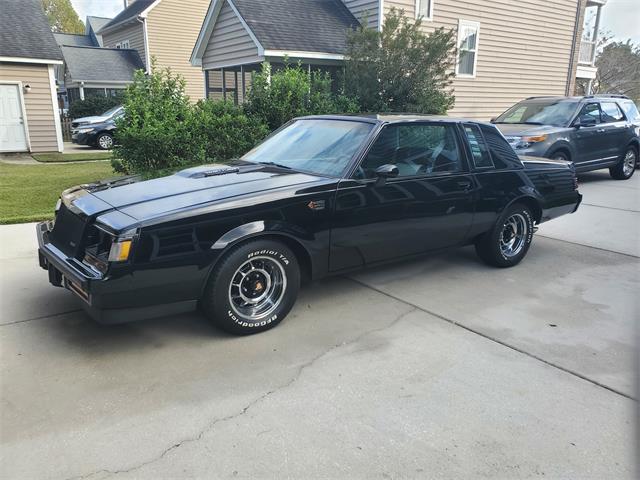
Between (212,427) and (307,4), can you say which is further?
(307,4)

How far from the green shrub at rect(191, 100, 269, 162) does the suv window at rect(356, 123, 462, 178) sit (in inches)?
180

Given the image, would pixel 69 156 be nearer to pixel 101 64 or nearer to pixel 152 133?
pixel 152 133

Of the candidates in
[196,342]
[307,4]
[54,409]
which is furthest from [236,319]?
[307,4]

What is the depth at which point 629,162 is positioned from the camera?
12.2 m

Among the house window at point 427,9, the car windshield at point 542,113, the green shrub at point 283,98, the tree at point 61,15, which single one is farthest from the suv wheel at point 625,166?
the tree at point 61,15

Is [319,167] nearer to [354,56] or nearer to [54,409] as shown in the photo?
[54,409]

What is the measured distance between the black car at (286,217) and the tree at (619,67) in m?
31.2

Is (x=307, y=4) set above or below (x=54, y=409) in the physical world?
above

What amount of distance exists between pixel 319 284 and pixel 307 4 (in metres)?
12.5

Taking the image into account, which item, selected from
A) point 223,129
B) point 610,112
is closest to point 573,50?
point 610,112

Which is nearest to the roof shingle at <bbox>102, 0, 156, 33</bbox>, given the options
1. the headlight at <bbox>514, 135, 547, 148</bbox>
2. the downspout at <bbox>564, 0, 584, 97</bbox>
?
the downspout at <bbox>564, 0, 584, 97</bbox>

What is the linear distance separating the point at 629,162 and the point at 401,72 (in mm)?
6026

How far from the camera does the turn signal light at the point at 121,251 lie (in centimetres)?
324

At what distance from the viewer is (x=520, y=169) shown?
5566 mm
